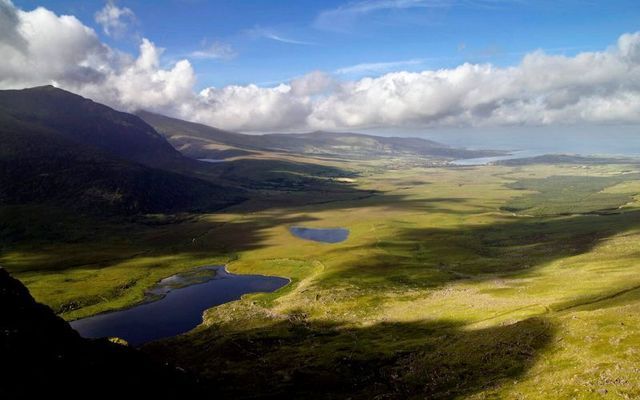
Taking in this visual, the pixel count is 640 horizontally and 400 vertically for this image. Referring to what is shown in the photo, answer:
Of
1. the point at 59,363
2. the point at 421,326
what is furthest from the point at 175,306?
the point at 59,363

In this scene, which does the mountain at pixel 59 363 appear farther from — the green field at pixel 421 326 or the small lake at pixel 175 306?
the small lake at pixel 175 306

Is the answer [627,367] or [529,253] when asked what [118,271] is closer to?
[529,253]

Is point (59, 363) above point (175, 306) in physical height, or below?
above

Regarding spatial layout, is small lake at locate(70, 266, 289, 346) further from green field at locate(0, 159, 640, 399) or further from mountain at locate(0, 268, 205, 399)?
mountain at locate(0, 268, 205, 399)

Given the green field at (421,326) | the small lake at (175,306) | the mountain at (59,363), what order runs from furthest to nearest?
1. the small lake at (175,306)
2. the green field at (421,326)
3. the mountain at (59,363)

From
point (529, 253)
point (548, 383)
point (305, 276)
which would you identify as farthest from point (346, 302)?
point (529, 253)

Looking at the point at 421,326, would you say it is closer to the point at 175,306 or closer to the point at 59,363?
the point at 59,363

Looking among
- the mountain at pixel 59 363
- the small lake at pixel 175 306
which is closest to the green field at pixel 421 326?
the small lake at pixel 175 306
